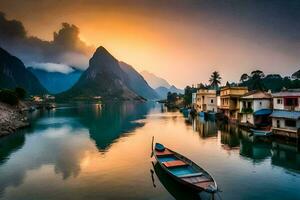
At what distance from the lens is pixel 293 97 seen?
46781 millimetres

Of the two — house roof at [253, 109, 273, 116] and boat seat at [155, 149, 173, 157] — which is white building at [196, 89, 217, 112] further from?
boat seat at [155, 149, 173, 157]

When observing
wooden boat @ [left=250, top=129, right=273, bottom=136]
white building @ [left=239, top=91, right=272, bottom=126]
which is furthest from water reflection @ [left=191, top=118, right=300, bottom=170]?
white building @ [left=239, top=91, right=272, bottom=126]

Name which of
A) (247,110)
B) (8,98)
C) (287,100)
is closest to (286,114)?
(287,100)

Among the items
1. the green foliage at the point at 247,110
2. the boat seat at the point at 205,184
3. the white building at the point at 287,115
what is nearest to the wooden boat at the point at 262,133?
the white building at the point at 287,115

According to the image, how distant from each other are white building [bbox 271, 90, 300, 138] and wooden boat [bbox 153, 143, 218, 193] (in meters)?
26.0

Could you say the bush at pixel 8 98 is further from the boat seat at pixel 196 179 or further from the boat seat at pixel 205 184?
the boat seat at pixel 205 184

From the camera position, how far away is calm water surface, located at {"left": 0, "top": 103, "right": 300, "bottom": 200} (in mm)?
24188

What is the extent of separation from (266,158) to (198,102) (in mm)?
65453

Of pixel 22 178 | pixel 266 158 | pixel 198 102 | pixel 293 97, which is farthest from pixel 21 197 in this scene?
pixel 198 102

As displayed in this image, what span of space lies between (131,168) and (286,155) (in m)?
23.8

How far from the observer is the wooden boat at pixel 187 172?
20766mm

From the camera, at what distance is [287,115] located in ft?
149

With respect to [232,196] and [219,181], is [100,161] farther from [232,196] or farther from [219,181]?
[232,196]

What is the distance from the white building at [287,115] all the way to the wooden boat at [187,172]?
26003 millimetres
